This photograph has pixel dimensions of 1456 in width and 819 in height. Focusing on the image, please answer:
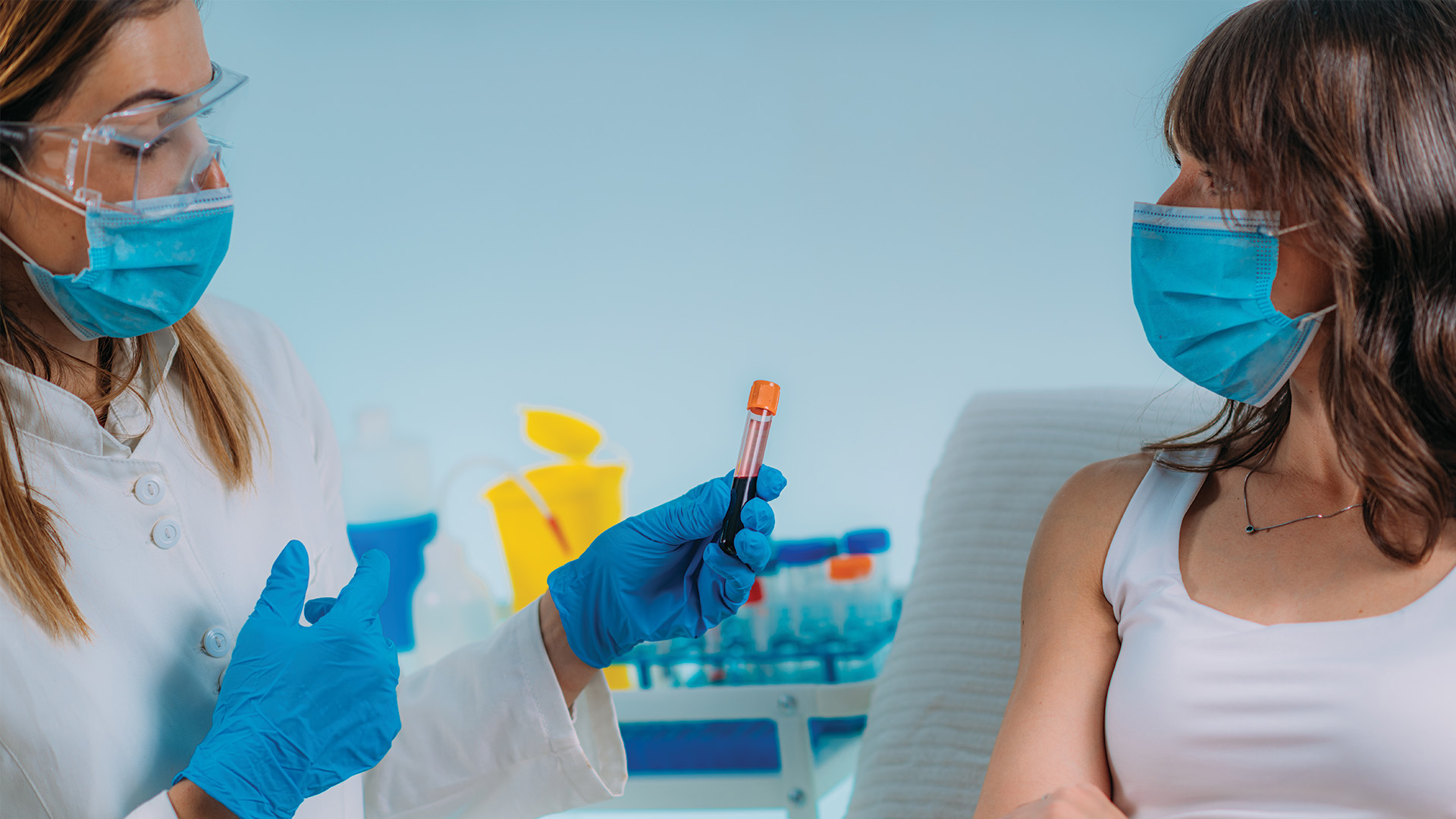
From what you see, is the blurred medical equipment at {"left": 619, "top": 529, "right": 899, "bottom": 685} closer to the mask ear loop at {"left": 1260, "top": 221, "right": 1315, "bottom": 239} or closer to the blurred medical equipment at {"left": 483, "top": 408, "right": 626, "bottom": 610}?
the blurred medical equipment at {"left": 483, "top": 408, "right": 626, "bottom": 610}

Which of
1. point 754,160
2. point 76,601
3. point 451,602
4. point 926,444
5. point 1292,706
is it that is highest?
point 754,160

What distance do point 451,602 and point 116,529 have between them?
1117mm

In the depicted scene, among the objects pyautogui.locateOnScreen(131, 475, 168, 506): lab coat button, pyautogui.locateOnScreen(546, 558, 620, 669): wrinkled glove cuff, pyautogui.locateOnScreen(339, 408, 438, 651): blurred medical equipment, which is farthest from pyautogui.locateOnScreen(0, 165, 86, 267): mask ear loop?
pyautogui.locateOnScreen(339, 408, 438, 651): blurred medical equipment

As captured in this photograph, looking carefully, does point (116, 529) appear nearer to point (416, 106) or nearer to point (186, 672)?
point (186, 672)

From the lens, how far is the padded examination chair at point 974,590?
1.48 metres

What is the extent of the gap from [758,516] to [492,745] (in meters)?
0.44

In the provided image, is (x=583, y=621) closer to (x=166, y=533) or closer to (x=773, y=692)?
(x=166, y=533)

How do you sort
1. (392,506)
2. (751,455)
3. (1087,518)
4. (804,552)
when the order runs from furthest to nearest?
(392,506), (804,552), (1087,518), (751,455)

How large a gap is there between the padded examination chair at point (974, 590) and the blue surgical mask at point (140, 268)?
3.62ft

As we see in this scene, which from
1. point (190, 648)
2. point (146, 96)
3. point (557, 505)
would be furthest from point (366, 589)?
point (557, 505)

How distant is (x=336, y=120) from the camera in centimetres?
252

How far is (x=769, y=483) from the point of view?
1131 millimetres

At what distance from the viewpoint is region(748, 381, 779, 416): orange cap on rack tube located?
1.05 meters

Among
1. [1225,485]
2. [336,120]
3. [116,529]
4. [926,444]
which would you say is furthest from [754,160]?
[116,529]
